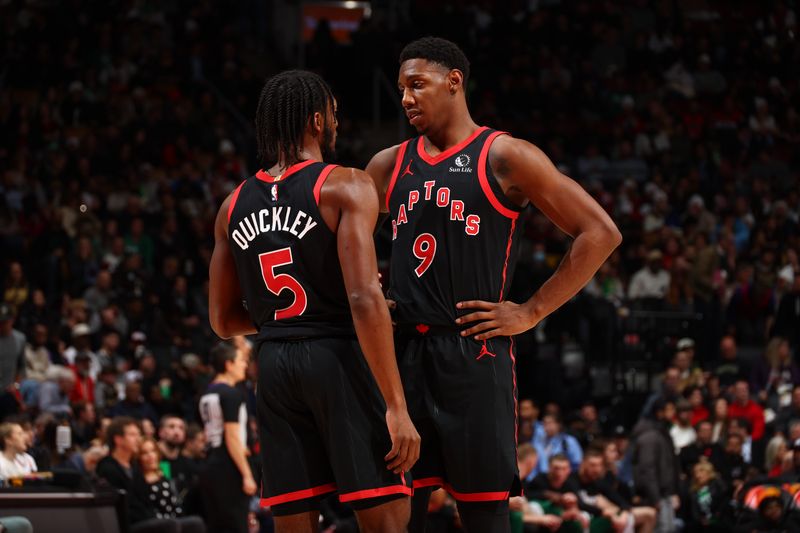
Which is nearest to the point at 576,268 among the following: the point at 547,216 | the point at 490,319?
the point at 547,216

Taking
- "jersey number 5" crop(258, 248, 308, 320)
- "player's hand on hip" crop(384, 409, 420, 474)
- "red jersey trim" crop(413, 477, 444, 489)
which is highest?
"jersey number 5" crop(258, 248, 308, 320)

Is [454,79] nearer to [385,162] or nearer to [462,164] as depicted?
[462,164]

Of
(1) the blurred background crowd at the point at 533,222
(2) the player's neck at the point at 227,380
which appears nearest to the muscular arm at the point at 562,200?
(2) the player's neck at the point at 227,380

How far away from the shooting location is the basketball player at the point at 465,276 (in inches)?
171

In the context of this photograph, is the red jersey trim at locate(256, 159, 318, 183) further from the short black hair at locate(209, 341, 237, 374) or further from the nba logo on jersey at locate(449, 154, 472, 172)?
the short black hair at locate(209, 341, 237, 374)

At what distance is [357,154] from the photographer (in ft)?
61.8

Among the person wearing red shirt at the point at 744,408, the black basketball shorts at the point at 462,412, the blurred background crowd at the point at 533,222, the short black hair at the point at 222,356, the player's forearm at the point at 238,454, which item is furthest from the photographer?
the person wearing red shirt at the point at 744,408

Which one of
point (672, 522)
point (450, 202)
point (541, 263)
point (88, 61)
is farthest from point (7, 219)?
point (450, 202)

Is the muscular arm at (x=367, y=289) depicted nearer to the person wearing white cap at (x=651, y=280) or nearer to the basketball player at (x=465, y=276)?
the basketball player at (x=465, y=276)

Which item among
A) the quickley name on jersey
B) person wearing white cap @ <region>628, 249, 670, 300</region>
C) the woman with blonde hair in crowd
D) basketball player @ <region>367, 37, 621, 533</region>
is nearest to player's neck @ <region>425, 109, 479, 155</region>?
basketball player @ <region>367, 37, 621, 533</region>

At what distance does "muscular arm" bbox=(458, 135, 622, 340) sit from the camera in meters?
4.37

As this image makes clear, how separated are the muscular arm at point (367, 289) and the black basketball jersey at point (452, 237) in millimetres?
410

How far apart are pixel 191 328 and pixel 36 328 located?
1.96 meters

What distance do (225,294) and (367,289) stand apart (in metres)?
0.75
